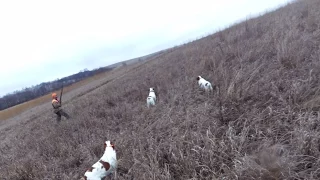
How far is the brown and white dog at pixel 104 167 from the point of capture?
3687 mm

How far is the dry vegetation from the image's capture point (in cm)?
304

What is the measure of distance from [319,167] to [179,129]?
7.58ft

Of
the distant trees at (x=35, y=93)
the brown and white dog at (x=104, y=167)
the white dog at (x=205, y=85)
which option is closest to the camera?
the brown and white dog at (x=104, y=167)

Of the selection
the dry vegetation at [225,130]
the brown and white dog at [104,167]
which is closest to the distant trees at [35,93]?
the dry vegetation at [225,130]

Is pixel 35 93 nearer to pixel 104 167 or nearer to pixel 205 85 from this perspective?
pixel 205 85

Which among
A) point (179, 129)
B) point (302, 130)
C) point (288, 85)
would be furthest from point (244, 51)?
point (302, 130)

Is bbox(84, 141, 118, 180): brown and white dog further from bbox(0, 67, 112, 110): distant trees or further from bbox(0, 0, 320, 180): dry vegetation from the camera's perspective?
bbox(0, 67, 112, 110): distant trees

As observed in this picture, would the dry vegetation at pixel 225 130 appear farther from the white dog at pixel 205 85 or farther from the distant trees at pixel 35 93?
the distant trees at pixel 35 93

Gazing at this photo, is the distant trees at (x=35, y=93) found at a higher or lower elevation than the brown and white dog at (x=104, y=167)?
lower

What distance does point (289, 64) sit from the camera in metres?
5.51

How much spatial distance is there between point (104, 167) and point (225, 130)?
2049 mm

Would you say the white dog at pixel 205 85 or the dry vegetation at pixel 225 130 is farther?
the white dog at pixel 205 85

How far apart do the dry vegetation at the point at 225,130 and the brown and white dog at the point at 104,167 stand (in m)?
0.21

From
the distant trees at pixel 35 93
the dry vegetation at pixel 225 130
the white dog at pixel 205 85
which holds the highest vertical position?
the white dog at pixel 205 85
